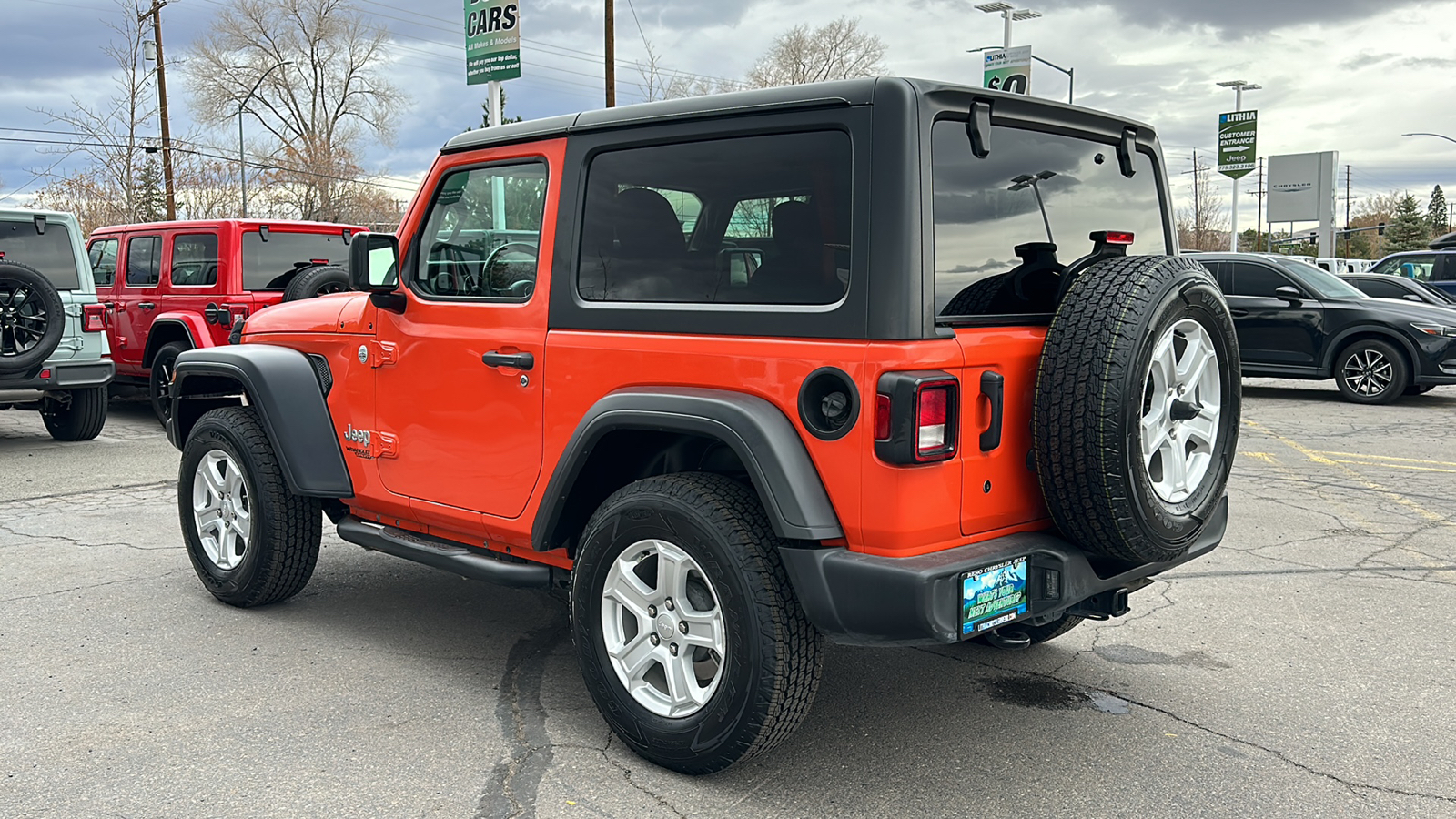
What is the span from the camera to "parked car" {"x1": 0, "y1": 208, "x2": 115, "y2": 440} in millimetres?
9398

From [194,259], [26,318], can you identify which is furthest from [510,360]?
[194,259]

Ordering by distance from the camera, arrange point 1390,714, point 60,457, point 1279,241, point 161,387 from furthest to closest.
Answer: point 1279,241, point 161,387, point 60,457, point 1390,714

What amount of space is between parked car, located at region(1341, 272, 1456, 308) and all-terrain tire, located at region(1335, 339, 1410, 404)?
239 centimetres

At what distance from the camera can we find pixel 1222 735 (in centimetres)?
380

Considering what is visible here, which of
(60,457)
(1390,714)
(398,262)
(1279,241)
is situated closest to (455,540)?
(398,262)

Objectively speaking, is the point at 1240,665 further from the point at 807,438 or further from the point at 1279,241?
the point at 1279,241

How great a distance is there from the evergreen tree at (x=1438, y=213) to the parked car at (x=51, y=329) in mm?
108511

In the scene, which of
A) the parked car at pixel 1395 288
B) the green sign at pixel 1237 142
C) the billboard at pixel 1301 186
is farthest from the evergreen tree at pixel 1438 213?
the parked car at pixel 1395 288

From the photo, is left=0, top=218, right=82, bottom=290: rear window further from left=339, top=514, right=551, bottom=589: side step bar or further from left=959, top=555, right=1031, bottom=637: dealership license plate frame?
left=959, top=555, right=1031, bottom=637: dealership license plate frame

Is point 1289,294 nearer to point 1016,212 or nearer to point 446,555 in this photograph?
point 1016,212

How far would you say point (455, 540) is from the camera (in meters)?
4.45

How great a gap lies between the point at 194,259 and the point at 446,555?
8118 millimetres

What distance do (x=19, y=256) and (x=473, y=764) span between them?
901cm

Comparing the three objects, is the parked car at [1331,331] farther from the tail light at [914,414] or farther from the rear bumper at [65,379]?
the rear bumper at [65,379]
